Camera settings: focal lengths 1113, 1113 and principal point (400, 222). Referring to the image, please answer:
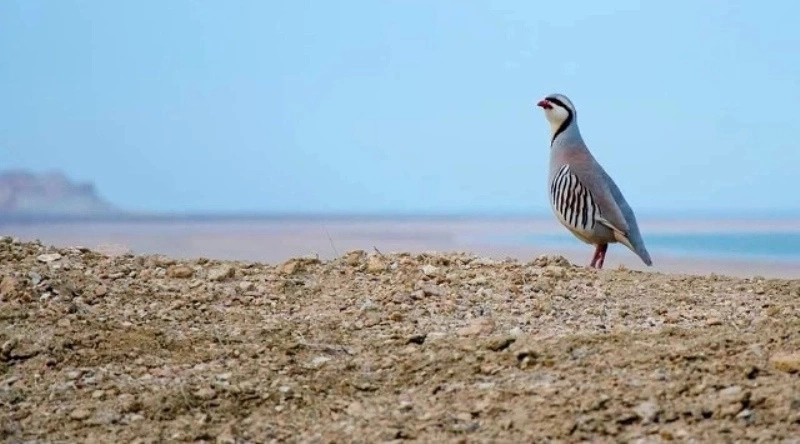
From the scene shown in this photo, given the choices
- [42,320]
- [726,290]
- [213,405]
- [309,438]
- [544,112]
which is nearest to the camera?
[309,438]

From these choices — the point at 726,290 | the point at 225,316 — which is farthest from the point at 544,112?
the point at 225,316

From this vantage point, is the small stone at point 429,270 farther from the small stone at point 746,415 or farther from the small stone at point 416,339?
the small stone at point 746,415

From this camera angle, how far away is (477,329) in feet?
18.6

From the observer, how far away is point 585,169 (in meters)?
9.69

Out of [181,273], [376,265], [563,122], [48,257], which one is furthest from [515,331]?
[563,122]

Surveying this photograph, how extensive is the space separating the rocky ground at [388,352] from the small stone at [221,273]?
0.02 meters

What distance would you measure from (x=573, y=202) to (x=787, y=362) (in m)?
4.97

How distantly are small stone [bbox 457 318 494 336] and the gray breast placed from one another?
372 centimetres

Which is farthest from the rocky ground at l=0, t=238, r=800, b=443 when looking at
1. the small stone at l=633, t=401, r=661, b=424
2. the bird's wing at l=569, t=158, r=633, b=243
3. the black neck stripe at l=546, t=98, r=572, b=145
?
the black neck stripe at l=546, t=98, r=572, b=145

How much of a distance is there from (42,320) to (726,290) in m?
4.19

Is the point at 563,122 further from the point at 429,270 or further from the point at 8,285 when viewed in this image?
the point at 8,285

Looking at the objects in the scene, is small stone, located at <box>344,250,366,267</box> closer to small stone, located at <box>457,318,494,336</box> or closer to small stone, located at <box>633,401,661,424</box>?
small stone, located at <box>457,318,494,336</box>

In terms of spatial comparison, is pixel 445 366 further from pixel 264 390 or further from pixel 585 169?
pixel 585 169

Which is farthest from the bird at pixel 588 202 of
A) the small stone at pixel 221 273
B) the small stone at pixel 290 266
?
the small stone at pixel 221 273
